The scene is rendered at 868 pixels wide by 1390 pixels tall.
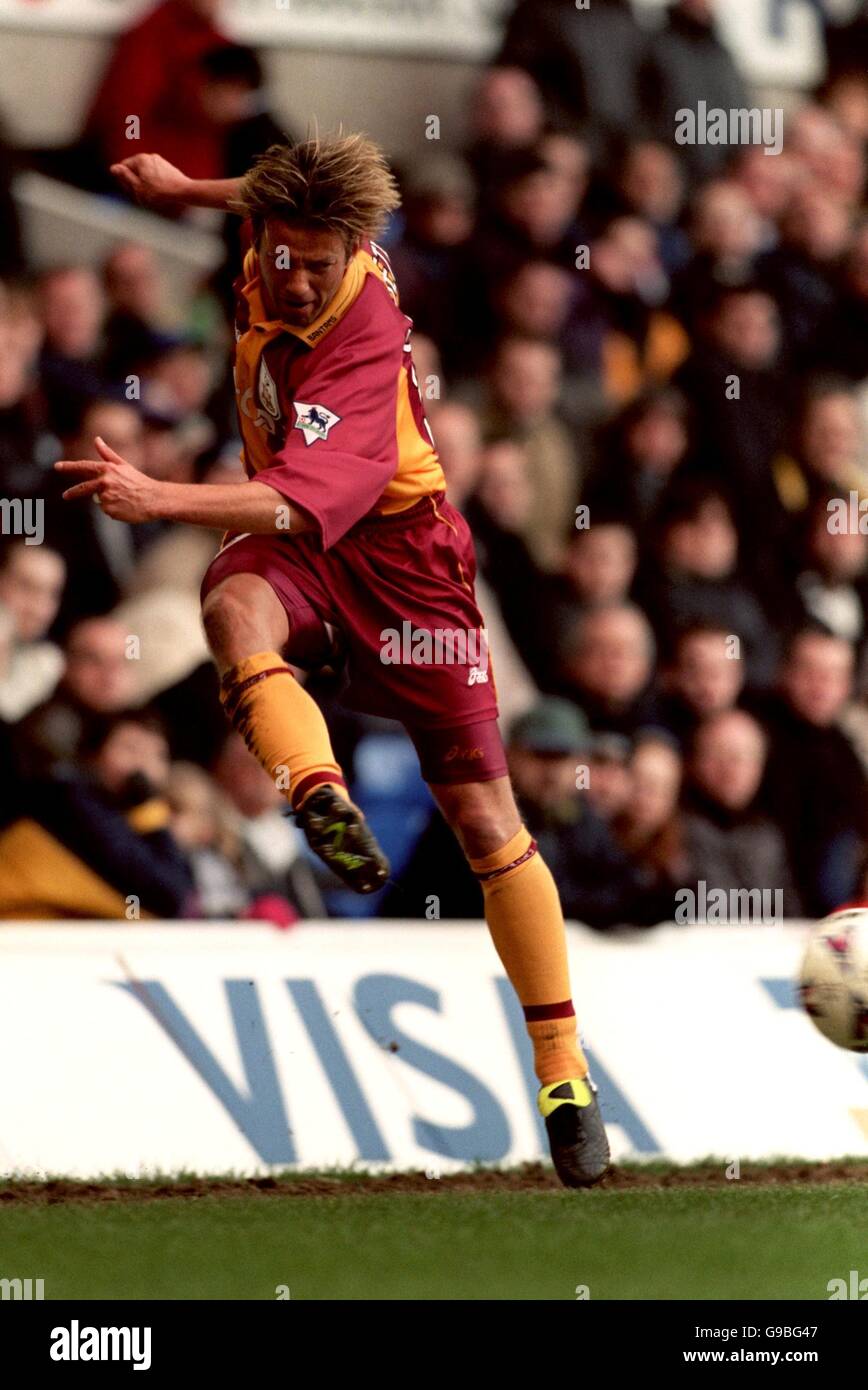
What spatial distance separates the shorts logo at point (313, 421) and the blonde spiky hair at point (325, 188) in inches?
16.0

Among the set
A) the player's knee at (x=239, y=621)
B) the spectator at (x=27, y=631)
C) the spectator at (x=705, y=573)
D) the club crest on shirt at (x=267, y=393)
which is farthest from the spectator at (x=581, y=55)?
the player's knee at (x=239, y=621)

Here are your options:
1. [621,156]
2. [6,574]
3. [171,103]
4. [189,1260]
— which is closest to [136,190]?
[6,574]

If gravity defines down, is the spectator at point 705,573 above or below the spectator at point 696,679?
above

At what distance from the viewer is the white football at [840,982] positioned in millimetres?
6016

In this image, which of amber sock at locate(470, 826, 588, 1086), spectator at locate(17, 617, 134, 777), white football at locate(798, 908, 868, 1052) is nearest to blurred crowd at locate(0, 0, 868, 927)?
spectator at locate(17, 617, 134, 777)

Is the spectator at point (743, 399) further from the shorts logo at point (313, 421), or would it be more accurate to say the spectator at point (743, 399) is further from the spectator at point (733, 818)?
the shorts logo at point (313, 421)

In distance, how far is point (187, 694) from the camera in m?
7.18

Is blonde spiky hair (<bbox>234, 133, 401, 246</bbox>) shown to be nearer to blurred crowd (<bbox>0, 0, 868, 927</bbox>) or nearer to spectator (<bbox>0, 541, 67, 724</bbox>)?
spectator (<bbox>0, 541, 67, 724</bbox>)

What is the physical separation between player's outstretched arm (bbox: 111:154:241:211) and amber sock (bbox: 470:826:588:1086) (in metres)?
1.80

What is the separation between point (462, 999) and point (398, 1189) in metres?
0.63

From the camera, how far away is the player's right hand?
5.62m

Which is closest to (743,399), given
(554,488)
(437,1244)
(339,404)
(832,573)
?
(832,573)

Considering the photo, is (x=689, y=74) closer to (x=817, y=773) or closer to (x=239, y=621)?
(x=817, y=773)

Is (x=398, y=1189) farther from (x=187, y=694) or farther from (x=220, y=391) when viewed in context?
(x=220, y=391)
